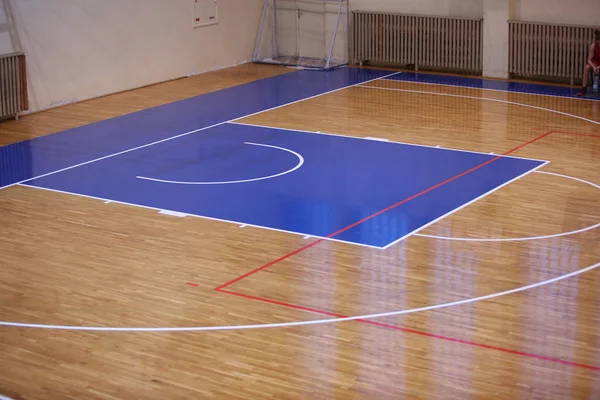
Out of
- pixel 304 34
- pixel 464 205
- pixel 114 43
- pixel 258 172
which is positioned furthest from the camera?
pixel 304 34

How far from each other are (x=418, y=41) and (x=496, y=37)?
1820 millimetres

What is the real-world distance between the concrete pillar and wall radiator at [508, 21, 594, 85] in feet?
0.56

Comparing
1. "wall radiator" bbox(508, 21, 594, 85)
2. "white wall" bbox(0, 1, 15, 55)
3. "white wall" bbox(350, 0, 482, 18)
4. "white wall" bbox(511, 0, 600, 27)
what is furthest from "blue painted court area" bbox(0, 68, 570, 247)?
"white wall" bbox(511, 0, 600, 27)

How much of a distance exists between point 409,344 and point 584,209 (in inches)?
174

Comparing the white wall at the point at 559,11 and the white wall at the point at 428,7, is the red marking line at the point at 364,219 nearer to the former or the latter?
the white wall at the point at 559,11

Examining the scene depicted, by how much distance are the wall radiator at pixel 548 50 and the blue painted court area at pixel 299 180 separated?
19.9ft

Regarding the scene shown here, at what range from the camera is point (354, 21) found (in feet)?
71.6

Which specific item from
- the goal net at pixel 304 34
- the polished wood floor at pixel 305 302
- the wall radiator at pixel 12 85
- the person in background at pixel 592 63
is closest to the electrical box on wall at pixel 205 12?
the goal net at pixel 304 34

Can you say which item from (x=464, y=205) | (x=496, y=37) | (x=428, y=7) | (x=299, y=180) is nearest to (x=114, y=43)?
(x=428, y=7)

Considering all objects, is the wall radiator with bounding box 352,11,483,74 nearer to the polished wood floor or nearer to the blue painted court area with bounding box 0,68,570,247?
the blue painted court area with bounding box 0,68,570,247

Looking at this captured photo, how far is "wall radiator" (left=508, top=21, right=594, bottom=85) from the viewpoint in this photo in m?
19.0

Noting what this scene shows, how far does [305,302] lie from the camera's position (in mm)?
9039

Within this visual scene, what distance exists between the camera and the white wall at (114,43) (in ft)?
56.8

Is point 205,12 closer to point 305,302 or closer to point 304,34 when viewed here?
point 304,34
